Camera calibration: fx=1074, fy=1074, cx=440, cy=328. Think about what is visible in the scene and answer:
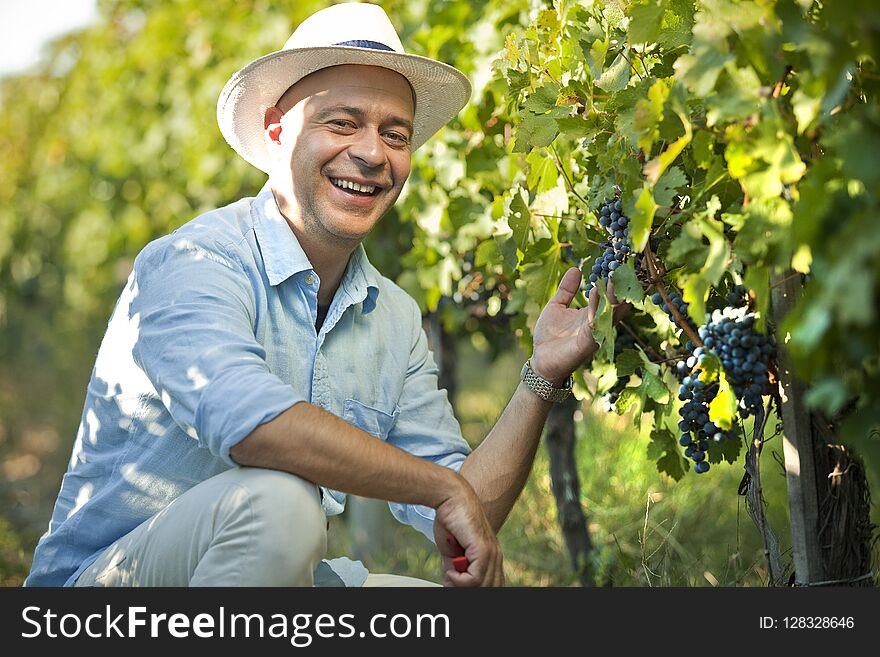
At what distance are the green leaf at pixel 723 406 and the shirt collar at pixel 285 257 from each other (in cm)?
90

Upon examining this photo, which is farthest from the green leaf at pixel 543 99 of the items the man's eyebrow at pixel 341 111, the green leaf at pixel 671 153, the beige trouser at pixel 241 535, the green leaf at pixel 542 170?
the beige trouser at pixel 241 535

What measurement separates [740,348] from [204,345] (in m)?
0.99

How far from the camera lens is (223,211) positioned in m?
2.45

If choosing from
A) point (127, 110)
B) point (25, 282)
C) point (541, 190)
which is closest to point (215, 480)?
point (541, 190)

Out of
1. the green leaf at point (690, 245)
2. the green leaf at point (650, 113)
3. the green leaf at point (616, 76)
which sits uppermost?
the green leaf at point (616, 76)

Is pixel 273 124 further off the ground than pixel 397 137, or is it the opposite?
pixel 273 124

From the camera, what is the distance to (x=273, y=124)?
2.68 m

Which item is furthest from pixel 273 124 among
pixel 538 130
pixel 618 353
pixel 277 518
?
pixel 277 518

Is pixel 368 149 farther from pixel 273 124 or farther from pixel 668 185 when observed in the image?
pixel 668 185

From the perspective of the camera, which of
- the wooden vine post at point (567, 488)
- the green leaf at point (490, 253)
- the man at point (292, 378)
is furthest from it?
the wooden vine post at point (567, 488)

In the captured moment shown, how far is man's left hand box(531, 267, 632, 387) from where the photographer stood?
7.47 feet

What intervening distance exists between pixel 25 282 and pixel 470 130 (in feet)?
20.3

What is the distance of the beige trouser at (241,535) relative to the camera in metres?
1.91

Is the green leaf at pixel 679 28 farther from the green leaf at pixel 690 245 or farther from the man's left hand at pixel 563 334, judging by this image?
the man's left hand at pixel 563 334
